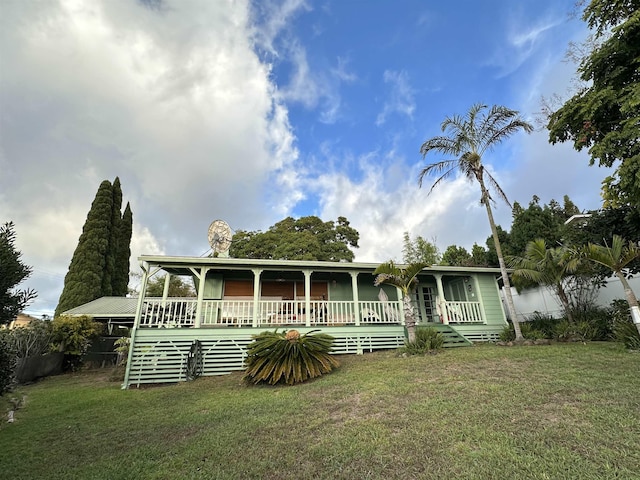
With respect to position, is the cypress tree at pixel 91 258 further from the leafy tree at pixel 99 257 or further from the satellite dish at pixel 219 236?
the satellite dish at pixel 219 236

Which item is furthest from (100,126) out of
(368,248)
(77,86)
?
(368,248)

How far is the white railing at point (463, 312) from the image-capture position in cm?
1074

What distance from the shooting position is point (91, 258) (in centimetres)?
1855

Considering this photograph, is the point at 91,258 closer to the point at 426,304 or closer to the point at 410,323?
the point at 410,323

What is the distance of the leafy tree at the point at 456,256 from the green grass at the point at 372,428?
15.6 m

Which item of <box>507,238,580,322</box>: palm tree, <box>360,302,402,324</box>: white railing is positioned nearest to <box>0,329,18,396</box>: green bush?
<box>360,302,402,324</box>: white railing

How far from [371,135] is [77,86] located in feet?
40.3

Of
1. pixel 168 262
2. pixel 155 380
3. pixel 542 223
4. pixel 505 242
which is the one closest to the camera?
pixel 155 380

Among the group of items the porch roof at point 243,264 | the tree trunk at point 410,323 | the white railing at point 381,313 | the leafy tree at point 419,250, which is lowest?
the tree trunk at point 410,323

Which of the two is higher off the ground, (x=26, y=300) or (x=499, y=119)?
(x=499, y=119)

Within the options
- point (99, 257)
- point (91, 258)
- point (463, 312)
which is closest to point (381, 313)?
point (463, 312)

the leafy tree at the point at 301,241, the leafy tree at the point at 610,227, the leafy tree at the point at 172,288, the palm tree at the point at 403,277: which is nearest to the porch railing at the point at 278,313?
the palm tree at the point at 403,277

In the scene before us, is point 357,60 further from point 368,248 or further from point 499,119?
point 368,248

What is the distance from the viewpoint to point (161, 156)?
14.0m
